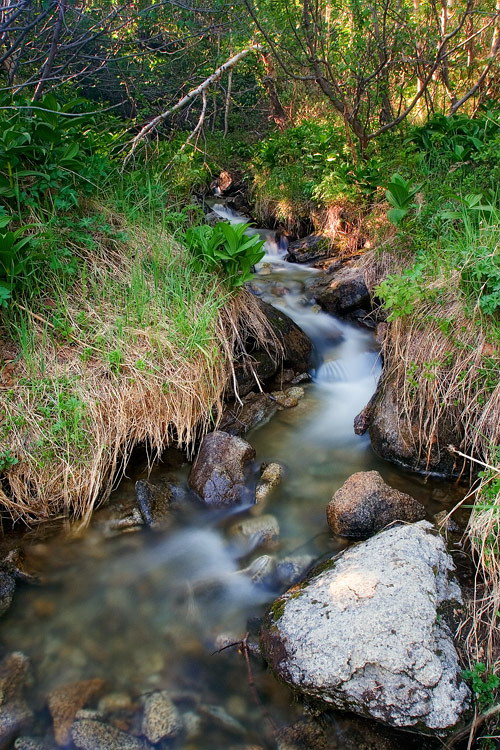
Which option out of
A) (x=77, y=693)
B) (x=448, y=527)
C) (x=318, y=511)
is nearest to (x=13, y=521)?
(x=77, y=693)

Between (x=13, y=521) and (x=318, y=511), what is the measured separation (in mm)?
1824

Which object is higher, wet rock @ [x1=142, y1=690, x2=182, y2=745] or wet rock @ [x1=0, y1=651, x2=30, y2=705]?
wet rock @ [x1=142, y1=690, x2=182, y2=745]

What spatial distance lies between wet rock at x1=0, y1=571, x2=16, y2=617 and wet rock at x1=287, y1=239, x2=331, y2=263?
15.5ft

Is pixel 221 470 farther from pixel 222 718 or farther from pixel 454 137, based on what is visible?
pixel 454 137

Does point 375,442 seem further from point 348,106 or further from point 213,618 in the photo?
point 348,106

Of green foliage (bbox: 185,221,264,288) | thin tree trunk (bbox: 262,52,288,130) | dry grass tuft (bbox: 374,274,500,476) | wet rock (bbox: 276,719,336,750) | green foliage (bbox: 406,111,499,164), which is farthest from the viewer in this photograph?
thin tree trunk (bbox: 262,52,288,130)

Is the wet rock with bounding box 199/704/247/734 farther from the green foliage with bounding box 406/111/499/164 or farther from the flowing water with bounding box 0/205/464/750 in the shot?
the green foliage with bounding box 406/111/499/164

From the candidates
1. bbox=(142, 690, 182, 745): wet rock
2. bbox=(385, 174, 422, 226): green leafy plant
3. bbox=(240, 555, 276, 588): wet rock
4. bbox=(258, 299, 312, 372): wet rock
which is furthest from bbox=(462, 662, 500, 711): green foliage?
bbox=(385, 174, 422, 226): green leafy plant

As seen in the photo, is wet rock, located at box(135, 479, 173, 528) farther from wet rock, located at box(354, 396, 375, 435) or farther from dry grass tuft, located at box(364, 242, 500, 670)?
dry grass tuft, located at box(364, 242, 500, 670)

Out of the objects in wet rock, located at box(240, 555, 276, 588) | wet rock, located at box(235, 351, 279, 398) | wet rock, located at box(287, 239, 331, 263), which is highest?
wet rock, located at box(287, 239, 331, 263)

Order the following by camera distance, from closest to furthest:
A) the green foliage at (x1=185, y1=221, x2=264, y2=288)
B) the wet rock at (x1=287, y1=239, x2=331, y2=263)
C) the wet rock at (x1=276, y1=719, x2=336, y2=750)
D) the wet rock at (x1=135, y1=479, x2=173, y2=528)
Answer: the wet rock at (x1=276, y1=719, x2=336, y2=750)
the wet rock at (x1=135, y1=479, x2=173, y2=528)
the green foliage at (x1=185, y1=221, x2=264, y2=288)
the wet rock at (x1=287, y1=239, x2=331, y2=263)

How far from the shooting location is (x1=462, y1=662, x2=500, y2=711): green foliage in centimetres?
190

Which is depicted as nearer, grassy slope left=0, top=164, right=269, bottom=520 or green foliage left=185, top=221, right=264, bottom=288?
grassy slope left=0, top=164, right=269, bottom=520

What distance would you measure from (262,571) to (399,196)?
130 inches
